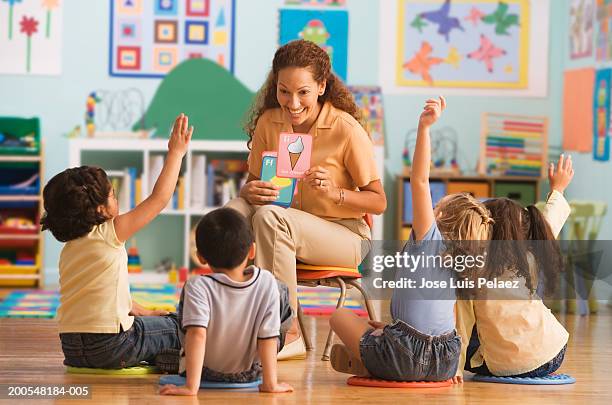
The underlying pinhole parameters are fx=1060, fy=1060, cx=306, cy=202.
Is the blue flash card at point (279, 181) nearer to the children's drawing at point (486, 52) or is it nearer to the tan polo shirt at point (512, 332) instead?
the tan polo shirt at point (512, 332)

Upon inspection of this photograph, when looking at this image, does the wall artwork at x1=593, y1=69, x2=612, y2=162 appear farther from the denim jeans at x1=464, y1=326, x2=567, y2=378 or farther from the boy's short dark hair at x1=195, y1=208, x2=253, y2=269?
the boy's short dark hair at x1=195, y1=208, x2=253, y2=269

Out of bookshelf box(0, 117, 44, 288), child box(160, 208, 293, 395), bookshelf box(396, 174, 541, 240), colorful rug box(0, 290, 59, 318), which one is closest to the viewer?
child box(160, 208, 293, 395)

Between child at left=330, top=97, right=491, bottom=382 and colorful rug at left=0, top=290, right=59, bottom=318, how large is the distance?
200cm

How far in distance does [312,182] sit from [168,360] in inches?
27.5

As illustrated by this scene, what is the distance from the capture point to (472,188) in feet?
19.4

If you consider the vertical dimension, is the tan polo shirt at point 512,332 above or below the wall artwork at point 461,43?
below

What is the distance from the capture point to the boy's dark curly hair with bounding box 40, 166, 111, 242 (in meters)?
2.85

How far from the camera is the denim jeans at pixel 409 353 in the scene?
279 centimetres

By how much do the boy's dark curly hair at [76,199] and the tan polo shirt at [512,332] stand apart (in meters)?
1.03

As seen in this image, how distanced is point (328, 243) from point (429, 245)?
0.60m

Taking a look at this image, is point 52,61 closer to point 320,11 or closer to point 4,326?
point 320,11

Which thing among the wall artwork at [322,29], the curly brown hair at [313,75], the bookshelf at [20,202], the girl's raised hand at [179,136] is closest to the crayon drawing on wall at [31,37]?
the bookshelf at [20,202]

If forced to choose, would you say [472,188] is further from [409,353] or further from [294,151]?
[409,353]

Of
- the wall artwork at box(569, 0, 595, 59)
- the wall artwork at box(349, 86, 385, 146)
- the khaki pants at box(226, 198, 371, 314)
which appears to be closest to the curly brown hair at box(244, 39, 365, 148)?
the khaki pants at box(226, 198, 371, 314)
